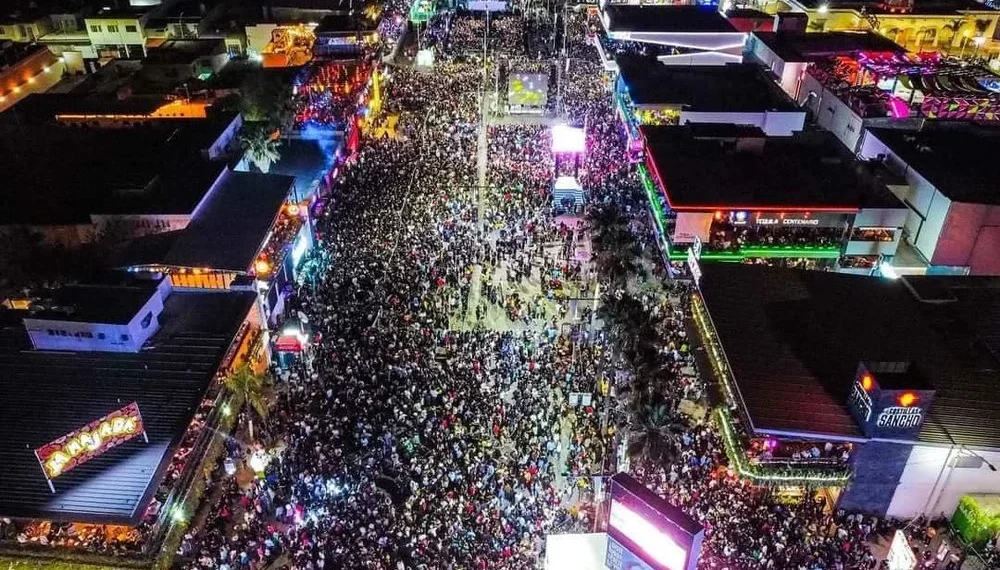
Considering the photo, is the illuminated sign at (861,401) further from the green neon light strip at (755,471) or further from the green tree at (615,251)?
the green tree at (615,251)

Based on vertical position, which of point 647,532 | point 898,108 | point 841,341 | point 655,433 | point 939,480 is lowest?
point 939,480

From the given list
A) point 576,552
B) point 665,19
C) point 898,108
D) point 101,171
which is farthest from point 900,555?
point 665,19

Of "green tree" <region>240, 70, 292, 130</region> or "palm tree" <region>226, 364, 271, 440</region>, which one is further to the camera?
"green tree" <region>240, 70, 292, 130</region>

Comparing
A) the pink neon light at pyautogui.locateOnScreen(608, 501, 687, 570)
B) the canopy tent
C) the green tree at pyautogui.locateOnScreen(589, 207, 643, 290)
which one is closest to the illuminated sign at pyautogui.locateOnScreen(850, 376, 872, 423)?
the pink neon light at pyautogui.locateOnScreen(608, 501, 687, 570)

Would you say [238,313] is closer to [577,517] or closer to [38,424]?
[38,424]

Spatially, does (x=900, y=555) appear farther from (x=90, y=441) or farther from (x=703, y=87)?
(x=703, y=87)

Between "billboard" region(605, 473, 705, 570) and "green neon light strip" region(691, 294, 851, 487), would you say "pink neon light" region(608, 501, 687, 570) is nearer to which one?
"billboard" region(605, 473, 705, 570)

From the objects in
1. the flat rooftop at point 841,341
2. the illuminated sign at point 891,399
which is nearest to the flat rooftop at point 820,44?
the flat rooftop at point 841,341
